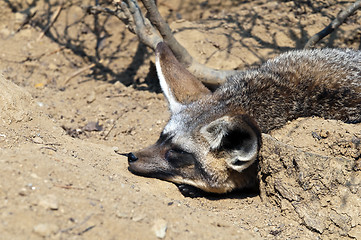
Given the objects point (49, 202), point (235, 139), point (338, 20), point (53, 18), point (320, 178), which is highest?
point (49, 202)

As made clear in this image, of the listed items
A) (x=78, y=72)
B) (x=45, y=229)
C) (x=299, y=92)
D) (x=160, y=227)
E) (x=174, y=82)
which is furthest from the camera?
(x=78, y=72)

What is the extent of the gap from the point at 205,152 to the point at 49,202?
2019 mm

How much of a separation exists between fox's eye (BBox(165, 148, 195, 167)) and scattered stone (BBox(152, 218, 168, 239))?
1.50 meters

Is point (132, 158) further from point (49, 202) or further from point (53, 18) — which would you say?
point (53, 18)

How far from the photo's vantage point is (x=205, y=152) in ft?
15.3

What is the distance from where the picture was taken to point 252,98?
4812 millimetres

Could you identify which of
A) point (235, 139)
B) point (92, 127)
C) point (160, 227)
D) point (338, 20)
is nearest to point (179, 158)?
point (235, 139)

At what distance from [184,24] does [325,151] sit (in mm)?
4710

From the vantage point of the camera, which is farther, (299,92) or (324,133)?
(299,92)

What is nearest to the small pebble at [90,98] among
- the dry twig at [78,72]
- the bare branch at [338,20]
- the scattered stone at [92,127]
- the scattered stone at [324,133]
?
the scattered stone at [92,127]

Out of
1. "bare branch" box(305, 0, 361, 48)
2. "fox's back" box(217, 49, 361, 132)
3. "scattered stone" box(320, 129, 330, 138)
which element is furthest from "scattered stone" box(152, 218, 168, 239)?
"bare branch" box(305, 0, 361, 48)

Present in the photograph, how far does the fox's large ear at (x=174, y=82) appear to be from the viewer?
553 centimetres

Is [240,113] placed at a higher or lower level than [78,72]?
higher

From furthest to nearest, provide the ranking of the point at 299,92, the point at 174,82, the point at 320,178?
the point at 174,82 → the point at 299,92 → the point at 320,178
